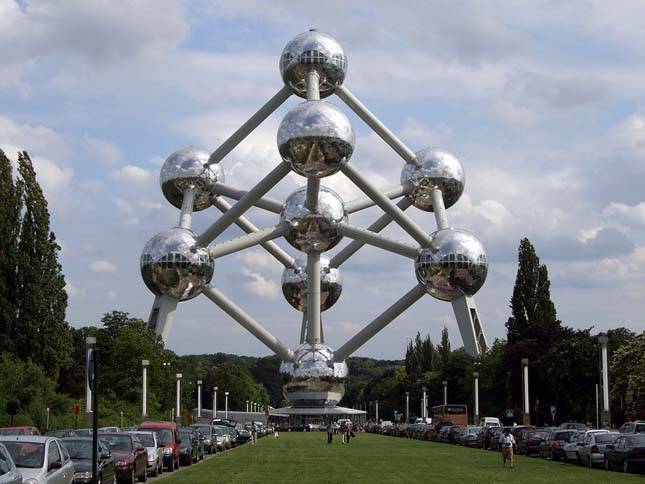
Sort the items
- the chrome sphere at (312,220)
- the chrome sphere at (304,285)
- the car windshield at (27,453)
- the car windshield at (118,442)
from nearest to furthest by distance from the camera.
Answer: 1. the car windshield at (27,453)
2. the car windshield at (118,442)
3. the chrome sphere at (312,220)
4. the chrome sphere at (304,285)

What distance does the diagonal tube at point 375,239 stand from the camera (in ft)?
153

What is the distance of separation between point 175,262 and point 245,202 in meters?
3.66

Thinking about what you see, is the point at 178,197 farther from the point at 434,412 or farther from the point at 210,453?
the point at 434,412

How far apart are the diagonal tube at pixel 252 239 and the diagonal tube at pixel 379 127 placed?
6.11 metres

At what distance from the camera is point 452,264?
4494cm

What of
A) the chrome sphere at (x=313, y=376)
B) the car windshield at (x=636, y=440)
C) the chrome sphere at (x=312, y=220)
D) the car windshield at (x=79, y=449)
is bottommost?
the car windshield at (x=636, y=440)

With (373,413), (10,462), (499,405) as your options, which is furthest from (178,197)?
(373,413)

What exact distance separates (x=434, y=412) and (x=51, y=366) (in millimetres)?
33160

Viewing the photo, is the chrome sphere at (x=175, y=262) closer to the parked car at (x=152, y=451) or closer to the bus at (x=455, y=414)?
the parked car at (x=152, y=451)

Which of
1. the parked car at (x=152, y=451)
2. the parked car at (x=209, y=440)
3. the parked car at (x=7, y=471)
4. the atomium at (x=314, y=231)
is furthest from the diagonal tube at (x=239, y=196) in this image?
the parked car at (x=7, y=471)

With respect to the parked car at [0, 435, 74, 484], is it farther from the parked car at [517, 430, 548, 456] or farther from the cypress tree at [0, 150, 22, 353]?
the cypress tree at [0, 150, 22, 353]

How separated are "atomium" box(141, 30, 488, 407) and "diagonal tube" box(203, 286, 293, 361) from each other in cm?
5

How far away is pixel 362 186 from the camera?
44844mm

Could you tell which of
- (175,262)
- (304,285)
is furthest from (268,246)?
(175,262)
